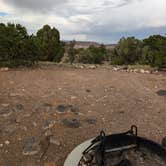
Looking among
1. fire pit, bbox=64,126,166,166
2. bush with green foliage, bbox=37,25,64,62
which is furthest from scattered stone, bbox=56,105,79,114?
bush with green foliage, bbox=37,25,64,62

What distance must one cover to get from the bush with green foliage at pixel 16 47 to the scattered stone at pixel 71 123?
3051mm

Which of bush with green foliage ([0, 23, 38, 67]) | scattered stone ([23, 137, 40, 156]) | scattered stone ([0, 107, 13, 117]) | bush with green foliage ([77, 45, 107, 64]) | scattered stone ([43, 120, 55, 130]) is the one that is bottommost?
scattered stone ([23, 137, 40, 156])

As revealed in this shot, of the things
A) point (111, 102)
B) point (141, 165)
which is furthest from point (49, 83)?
point (141, 165)

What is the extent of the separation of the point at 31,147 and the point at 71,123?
2.25 feet

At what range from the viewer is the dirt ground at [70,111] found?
3403 mm

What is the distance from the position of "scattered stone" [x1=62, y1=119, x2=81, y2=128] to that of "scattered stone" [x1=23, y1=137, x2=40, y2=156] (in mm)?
512

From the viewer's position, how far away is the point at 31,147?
3.35 meters

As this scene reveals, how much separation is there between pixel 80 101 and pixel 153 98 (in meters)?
1.29

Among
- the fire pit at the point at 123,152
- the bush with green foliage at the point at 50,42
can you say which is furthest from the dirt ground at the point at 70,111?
the bush with green foliage at the point at 50,42

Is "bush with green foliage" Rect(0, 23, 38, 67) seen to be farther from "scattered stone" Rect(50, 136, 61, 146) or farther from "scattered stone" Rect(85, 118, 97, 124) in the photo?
"scattered stone" Rect(50, 136, 61, 146)

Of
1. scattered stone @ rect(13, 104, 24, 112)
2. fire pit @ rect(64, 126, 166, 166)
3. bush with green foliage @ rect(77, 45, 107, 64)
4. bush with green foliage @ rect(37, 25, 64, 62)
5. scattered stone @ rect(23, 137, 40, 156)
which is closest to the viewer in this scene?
fire pit @ rect(64, 126, 166, 166)

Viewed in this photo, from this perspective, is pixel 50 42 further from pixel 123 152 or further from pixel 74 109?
pixel 123 152

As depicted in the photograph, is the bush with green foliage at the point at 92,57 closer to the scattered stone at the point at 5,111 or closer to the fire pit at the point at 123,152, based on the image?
the scattered stone at the point at 5,111

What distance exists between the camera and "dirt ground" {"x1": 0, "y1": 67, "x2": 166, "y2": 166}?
3.40 metres
